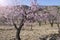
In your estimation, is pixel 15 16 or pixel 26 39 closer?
pixel 15 16

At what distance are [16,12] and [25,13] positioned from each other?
880mm

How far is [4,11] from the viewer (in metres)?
14.1

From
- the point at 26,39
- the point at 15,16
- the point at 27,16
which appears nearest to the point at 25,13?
the point at 27,16

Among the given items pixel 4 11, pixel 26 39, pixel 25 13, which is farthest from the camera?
pixel 26 39

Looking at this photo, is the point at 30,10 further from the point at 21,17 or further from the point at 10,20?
the point at 10,20

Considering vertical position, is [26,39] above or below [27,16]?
below

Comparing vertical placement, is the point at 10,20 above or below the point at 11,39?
above

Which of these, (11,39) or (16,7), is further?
(11,39)

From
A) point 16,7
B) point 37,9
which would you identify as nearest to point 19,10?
point 16,7

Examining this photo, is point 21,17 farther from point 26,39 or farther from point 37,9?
point 26,39

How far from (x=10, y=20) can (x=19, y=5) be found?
1.35 meters

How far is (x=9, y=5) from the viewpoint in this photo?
13.6 meters

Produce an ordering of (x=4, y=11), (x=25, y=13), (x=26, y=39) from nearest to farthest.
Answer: (x=25, y=13) < (x=4, y=11) < (x=26, y=39)

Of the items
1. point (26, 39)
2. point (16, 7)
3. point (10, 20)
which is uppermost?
point (16, 7)
